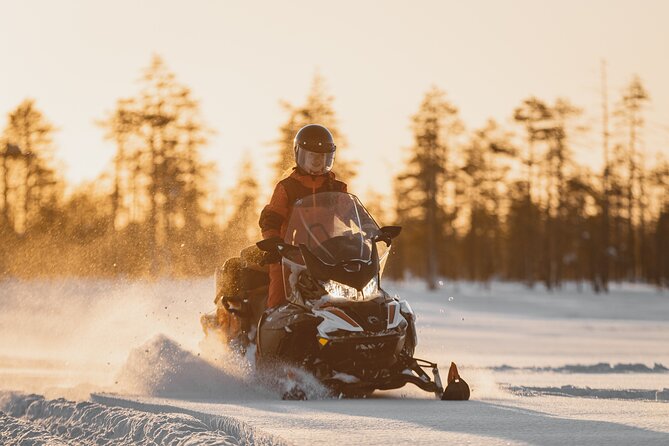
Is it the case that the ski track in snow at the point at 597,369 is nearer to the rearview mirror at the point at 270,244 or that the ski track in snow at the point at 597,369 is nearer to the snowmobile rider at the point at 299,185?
the snowmobile rider at the point at 299,185

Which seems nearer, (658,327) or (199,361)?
(199,361)

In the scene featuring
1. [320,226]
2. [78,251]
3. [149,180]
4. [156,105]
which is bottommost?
[320,226]

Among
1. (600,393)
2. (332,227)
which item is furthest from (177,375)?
(600,393)

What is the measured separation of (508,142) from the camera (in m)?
72.5

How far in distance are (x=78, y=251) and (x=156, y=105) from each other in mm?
18809

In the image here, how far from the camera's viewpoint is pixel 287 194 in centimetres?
915

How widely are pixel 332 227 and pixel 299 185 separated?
64 centimetres

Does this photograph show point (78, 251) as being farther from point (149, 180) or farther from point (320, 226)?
point (320, 226)

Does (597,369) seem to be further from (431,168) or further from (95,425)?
(431,168)

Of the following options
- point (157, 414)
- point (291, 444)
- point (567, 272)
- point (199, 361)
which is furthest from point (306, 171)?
point (567, 272)

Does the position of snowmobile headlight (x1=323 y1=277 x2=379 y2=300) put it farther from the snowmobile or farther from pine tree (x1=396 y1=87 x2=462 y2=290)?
pine tree (x1=396 y1=87 x2=462 y2=290)

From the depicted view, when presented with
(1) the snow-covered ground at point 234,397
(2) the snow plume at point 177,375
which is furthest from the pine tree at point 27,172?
(2) the snow plume at point 177,375

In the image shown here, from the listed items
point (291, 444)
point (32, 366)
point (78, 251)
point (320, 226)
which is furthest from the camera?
point (78, 251)

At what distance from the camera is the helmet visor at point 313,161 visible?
9.15m
